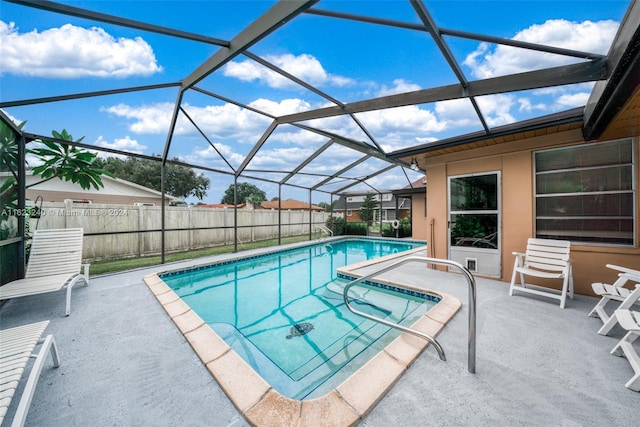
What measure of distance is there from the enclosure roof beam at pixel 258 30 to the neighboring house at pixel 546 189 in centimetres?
333

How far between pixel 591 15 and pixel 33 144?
8459mm

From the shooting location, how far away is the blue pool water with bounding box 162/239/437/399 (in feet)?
8.89

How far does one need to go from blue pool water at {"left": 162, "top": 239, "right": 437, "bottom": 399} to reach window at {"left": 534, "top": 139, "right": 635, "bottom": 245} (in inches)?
110

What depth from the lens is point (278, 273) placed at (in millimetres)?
6781

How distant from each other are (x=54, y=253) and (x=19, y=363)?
3.70m

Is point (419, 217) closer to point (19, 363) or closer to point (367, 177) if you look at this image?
point (367, 177)

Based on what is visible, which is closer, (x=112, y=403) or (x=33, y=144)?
(x=112, y=403)

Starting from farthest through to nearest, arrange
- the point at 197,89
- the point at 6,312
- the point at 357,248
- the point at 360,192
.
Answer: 1. the point at 360,192
2. the point at 357,248
3. the point at 197,89
4. the point at 6,312

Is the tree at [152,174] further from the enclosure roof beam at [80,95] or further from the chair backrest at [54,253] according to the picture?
the enclosure roof beam at [80,95]

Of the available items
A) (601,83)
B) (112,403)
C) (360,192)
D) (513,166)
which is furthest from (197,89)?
(360,192)

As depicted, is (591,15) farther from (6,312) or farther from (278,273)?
(6,312)

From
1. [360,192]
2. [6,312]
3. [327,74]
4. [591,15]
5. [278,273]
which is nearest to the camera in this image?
[591,15]

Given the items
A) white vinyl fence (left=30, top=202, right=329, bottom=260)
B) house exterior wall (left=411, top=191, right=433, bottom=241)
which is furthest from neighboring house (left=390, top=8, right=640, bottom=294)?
house exterior wall (left=411, top=191, right=433, bottom=241)

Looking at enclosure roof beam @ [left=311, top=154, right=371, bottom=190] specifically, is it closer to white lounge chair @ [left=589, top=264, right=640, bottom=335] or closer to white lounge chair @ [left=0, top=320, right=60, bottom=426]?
white lounge chair @ [left=589, top=264, right=640, bottom=335]
